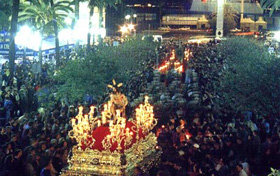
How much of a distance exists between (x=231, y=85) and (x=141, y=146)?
850 centimetres

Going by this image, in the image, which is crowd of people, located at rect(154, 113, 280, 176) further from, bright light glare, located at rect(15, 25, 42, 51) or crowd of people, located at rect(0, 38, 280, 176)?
bright light glare, located at rect(15, 25, 42, 51)

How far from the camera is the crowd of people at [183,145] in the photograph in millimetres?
12617

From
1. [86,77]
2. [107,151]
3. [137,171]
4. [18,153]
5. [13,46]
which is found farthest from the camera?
[13,46]

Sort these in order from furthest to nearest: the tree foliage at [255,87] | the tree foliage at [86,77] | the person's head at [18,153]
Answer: the tree foliage at [86,77] < the tree foliage at [255,87] < the person's head at [18,153]

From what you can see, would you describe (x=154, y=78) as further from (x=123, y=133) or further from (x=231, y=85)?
(x=123, y=133)

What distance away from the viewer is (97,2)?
151 feet

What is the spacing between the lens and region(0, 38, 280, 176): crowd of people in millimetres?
12617

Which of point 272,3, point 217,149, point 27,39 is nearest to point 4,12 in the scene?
point 27,39

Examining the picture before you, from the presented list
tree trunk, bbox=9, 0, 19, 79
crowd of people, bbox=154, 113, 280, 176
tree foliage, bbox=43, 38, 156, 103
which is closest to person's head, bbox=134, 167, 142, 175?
crowd of people, bbox=154, 113, 280, 176

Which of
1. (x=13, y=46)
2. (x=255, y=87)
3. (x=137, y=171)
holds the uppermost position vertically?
(x=13, y=46)

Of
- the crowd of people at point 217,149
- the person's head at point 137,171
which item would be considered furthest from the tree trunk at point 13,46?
the person's head at point 137,171

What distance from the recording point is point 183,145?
14469 millimetres

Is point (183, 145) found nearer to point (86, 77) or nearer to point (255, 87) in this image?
point (255, 87)

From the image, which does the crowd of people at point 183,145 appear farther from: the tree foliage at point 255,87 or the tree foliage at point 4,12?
the tree foliage at point 4,12
